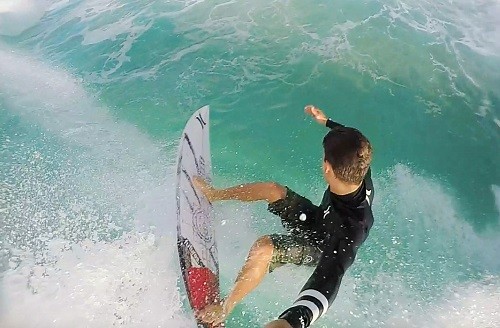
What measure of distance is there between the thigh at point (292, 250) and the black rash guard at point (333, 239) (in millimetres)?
58

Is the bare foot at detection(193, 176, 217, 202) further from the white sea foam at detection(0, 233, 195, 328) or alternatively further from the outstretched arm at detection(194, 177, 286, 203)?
the white sea foam at detection(0, 233, 195, 328)

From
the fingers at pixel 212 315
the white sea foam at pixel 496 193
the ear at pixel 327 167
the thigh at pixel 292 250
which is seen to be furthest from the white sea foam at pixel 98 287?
the white sea foam at pixel 496 193

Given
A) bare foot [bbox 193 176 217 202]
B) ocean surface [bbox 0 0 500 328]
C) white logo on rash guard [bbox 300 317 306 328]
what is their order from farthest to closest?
ocean surface [bbox 0 0 500 328] → bare foot [bbox 193 176 217 202] → white logo on rash guard [bbox 300 317 306 328]

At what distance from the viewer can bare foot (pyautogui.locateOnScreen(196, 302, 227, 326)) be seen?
3.41 meters

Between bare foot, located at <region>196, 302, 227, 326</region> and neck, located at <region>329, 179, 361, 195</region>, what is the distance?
99 cm

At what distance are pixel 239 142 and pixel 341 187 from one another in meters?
2.98

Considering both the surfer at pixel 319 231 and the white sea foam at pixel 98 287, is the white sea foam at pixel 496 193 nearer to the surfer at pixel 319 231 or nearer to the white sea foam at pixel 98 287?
the surfer at pixel 319 231

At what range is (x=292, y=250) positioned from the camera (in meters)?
3.54

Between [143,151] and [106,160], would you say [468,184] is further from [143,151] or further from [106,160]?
[106,160]

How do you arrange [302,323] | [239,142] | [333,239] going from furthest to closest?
[239,142] < [333,239] < [302,323]

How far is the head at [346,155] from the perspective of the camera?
118 inches

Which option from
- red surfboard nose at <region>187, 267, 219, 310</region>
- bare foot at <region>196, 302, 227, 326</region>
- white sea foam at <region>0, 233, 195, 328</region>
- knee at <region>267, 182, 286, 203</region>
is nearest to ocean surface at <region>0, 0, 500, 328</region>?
white sea foam at <region>0, 233, 195, 328</region>

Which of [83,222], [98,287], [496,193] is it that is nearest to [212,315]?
[98,287]

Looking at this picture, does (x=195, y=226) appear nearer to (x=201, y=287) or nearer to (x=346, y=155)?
(x=201, y=287)
